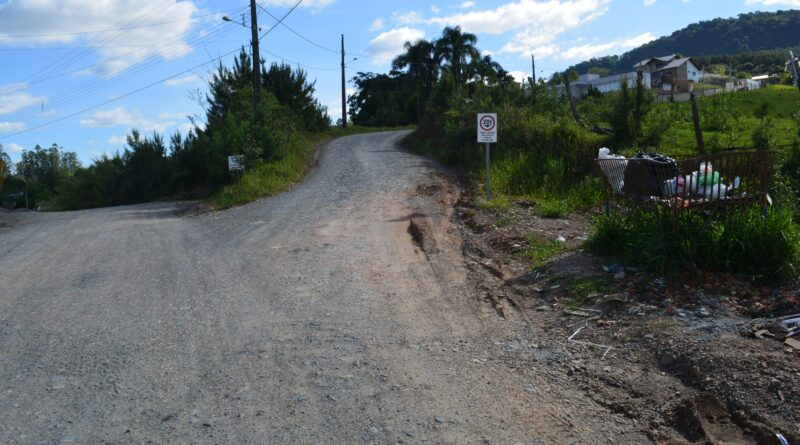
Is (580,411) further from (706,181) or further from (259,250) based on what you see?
(259,250)

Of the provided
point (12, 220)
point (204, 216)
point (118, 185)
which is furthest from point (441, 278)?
point (118, 185)

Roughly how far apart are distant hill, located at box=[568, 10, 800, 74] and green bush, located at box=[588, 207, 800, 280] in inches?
2913

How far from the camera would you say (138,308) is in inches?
306

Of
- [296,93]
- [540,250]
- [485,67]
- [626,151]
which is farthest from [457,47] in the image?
[540,250]

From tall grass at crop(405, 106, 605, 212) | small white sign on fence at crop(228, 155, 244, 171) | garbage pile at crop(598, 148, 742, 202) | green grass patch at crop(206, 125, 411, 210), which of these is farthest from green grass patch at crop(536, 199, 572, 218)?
small white sign on fence at crop(228, 155, 244, 171)

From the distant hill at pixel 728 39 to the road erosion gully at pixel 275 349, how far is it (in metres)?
72.9

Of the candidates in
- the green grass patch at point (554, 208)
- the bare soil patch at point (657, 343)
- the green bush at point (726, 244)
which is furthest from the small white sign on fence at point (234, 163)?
the green bush at point (726, 244)

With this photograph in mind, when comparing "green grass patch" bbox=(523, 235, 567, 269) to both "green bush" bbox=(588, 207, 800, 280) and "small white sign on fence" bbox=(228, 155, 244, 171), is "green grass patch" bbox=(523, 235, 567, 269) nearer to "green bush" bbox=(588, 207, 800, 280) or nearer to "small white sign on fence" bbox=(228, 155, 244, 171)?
"green bush" bbox=(588, 207, 800, 280)

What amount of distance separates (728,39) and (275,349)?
349 feet

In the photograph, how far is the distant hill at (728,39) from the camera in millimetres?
87062

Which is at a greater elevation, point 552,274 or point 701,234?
point 701,234

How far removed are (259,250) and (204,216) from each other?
7.96 meters

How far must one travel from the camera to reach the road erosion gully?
176 inches

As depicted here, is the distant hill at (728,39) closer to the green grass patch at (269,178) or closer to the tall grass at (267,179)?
the green grass patch at (269,178)
